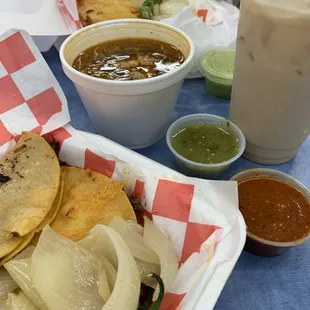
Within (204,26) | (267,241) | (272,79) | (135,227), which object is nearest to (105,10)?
(204,26)

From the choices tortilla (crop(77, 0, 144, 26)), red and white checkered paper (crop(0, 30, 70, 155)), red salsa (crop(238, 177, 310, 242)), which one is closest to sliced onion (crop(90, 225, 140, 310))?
red salsa (crop(238, 177, 310, 242))

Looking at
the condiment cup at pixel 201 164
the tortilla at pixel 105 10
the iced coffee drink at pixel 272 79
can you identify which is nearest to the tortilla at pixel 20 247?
the condiment cup at pixel 201 164

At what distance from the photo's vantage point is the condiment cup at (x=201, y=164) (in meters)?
1.44

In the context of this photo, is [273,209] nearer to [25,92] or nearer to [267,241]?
[267,241]

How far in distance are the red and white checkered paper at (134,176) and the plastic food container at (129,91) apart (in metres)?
0.13

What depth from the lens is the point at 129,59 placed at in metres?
1.58

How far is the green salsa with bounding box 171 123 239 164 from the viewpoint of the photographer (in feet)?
4.90

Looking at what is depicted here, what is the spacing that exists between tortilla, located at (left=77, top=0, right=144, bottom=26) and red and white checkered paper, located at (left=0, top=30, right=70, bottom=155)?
643 millimetres

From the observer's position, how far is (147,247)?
3.80 feet

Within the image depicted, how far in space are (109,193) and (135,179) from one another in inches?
3.6

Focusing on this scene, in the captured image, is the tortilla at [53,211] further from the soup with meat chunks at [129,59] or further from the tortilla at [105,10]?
the tortilla at [105,10]

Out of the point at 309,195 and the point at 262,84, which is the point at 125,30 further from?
the point at 309,195

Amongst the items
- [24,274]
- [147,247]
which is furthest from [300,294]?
[24,274]

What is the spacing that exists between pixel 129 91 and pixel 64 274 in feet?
2.08
